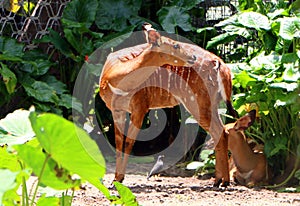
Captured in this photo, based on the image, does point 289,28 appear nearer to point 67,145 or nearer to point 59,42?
point 59,42

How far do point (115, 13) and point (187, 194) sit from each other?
8.88 feet

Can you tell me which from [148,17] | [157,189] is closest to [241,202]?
[157,189]

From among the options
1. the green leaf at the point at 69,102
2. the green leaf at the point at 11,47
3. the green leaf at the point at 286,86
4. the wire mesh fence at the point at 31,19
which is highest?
Answer: the wire mesh fence at the point at 31,19

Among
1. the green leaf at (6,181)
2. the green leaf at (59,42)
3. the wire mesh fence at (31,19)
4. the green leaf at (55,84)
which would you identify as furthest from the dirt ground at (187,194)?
the green leaf at (6,181)

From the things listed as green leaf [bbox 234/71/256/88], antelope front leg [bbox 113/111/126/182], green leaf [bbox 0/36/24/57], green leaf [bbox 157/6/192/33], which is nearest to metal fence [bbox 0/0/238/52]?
green leaf [bbox 0/36/24/57]

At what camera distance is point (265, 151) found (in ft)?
18.7

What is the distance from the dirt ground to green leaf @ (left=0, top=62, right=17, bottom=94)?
1.18 metres

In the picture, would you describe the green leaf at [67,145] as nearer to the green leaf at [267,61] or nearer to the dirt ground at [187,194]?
the dirt ground at [187,194]

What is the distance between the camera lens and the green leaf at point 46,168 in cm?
176

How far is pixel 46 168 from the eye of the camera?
1.82m

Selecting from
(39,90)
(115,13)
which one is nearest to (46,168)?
(39,90)

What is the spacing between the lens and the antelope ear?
5.27m

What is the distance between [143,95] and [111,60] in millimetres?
345

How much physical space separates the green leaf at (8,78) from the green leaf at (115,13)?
3.93ft
